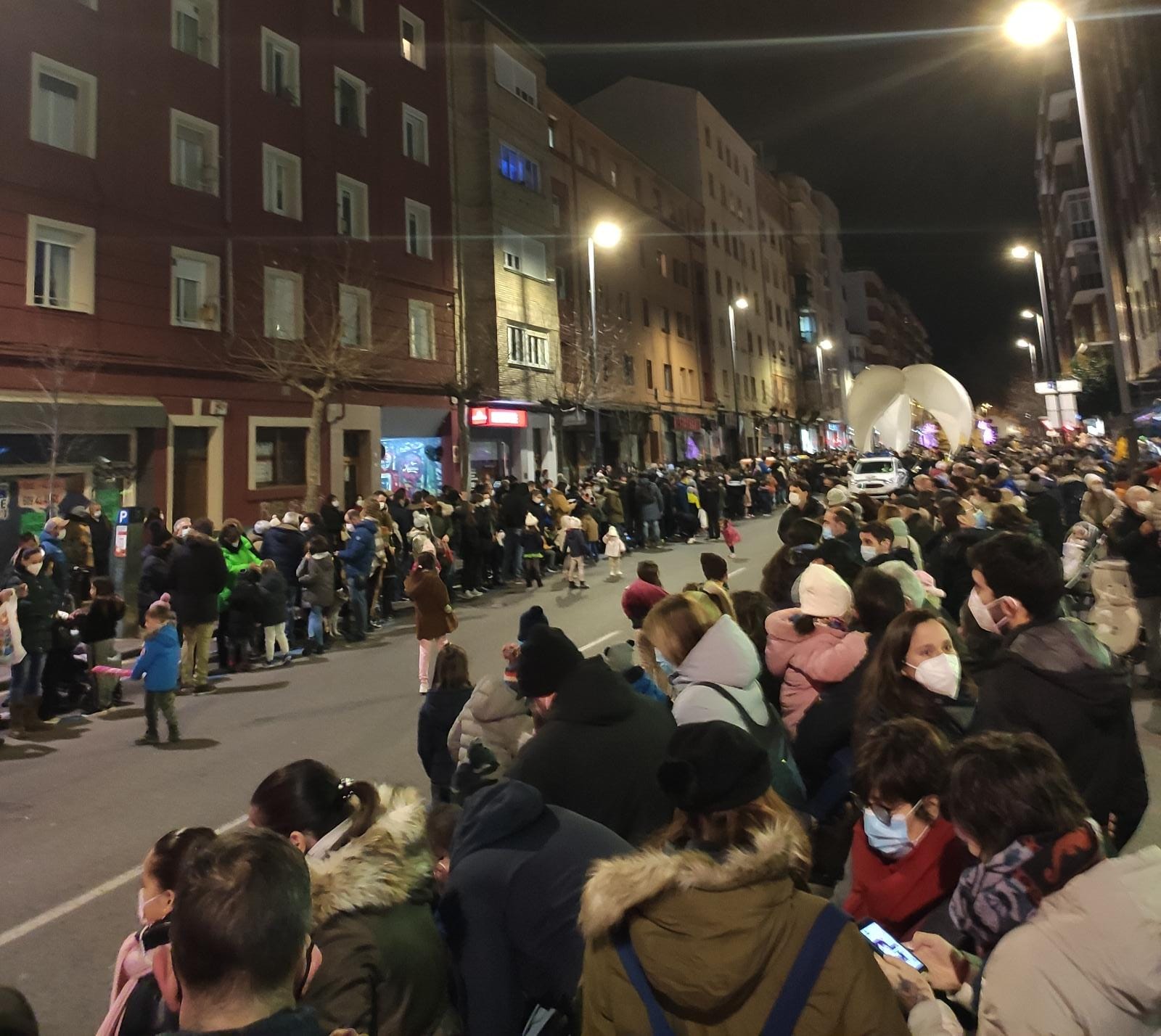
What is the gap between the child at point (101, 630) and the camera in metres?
9.14

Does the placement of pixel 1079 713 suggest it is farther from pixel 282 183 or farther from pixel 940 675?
pixel 282 183

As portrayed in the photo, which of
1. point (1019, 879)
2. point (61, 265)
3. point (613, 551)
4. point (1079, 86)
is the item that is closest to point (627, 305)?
point (613, 551)

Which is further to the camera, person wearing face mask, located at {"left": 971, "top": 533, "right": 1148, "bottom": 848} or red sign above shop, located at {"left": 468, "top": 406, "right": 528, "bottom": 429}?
red sign above shop, located at {"left": 468, "top": 406, "right": 528, "bottom": 429}

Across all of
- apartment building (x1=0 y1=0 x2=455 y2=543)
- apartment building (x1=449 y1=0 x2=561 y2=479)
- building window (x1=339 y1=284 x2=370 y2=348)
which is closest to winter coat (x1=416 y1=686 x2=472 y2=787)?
apartment building (x1=0 y1=0 x2=455 y2=543)

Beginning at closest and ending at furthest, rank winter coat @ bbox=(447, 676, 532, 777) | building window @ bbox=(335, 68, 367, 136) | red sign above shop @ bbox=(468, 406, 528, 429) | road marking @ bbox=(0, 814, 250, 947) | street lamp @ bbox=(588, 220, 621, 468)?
road marking @ bbox=(0, 814, 250, 947), winter coat @ bbox=(447, 676, 532, 777), building window @ bbox=(335, 68, 367, 136), street lamp @ bbox=(588, 220, 621, 468), red sign above shop @ bbox=(468, 406, 528, 429)

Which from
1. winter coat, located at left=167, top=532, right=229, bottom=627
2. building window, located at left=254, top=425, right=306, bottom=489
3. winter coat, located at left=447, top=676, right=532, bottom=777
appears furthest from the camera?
building window, located at left=254, top=425, right=306, bottom=489

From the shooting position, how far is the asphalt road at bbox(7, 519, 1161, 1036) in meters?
4.27

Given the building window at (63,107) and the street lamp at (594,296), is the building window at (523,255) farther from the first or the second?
the building window at (63,107)

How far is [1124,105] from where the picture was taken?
112 ft

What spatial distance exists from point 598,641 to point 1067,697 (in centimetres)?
850

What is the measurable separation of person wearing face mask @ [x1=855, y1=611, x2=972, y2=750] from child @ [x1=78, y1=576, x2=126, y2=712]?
28.4ft

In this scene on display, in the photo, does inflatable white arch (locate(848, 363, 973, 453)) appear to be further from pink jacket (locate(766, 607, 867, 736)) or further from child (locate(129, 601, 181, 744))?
child (locate(129, 601, 181, 744))

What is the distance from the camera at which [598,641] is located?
11305 mm

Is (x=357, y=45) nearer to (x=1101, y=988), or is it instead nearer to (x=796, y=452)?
(x=1101, y=988)
